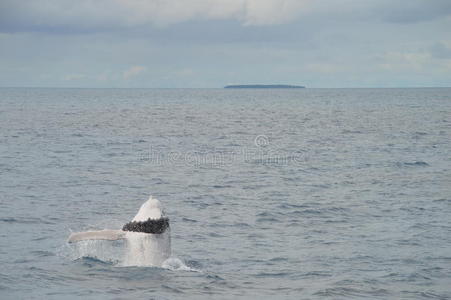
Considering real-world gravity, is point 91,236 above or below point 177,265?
above

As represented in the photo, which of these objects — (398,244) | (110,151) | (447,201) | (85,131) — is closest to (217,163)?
(110,151)

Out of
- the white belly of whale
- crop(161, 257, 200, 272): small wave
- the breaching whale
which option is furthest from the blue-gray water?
the breaching whale

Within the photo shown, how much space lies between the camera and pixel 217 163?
48281mm

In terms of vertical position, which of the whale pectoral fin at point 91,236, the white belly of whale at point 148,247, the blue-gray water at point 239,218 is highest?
the whale pectoral fin at point 91,236

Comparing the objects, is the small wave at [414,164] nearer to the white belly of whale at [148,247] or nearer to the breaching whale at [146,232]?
the white belly of whale at [148,247]

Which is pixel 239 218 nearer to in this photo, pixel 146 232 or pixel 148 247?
pixel 148 247

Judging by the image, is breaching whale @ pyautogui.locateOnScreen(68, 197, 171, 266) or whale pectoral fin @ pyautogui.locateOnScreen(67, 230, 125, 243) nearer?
whale pectoral fin @ pyautogui.locateOnScreen(67, 230, 125, 243)

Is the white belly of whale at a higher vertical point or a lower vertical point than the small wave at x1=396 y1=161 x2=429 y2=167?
higher

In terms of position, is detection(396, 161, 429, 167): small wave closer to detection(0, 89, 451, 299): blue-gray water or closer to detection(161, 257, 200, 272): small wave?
detection(0, 89, 451, 299): blue-gray water

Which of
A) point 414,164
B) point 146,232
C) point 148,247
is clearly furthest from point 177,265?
point 414,164

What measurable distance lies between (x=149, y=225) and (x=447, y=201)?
71.8ft

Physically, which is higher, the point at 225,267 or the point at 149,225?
the point at 149,225

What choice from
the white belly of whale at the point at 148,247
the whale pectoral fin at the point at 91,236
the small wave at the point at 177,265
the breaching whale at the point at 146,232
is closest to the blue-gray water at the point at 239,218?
the small wave at the point at 177,265

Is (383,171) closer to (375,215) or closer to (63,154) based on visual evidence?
(375,215)
